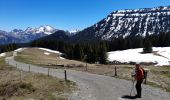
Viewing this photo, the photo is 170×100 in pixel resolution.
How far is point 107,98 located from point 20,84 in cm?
1126

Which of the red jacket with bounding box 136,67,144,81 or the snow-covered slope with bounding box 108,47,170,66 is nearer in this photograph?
the red jacket with bounding box 136,67,144,81

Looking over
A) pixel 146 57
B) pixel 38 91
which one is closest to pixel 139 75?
pixel 38 91

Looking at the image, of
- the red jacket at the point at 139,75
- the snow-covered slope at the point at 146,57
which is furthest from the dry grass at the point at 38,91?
the snow-covered slope at the point at 146,57

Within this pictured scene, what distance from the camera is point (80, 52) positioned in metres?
154

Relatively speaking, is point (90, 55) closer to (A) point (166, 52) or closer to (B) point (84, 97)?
(A) point (166, 52)

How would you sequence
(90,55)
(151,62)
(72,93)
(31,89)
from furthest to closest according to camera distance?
(90,55) → (151,62) → (31,89) → (72,93)

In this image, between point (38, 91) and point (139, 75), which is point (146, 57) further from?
point (139, 75)

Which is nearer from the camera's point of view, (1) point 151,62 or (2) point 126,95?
(2) point 126,95

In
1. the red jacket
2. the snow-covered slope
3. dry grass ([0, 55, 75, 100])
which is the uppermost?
the snow-covered slope

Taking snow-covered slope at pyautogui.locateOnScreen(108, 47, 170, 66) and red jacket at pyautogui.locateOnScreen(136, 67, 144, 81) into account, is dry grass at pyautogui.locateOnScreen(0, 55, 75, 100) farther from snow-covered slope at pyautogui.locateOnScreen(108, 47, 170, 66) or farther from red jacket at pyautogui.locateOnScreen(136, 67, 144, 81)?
snow-covered slope at pyautogui.locateOnScreen(108, 47, 170, 66)

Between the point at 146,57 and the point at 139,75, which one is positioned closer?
the point at 139,75

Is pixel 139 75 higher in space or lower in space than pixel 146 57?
lower

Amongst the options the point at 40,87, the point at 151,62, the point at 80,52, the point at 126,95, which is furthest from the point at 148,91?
the point at 80,52

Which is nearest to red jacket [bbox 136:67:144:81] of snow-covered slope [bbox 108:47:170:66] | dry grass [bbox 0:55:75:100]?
dry grass [bbox 0:55:75:100]
